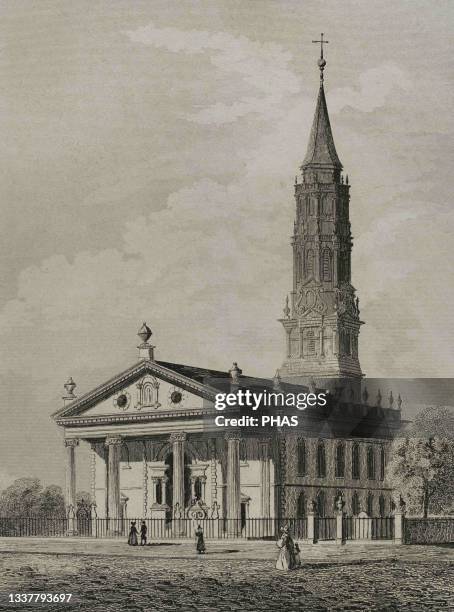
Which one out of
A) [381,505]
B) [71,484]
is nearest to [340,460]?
[381,505]

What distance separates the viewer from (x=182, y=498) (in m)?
57.8

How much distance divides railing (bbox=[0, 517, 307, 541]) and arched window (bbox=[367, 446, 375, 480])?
6.71m

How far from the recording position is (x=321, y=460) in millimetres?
61750

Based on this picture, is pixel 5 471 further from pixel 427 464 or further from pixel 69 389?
pixel 427 464

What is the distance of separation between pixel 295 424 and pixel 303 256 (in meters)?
20.9

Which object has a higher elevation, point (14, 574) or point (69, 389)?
point (69, 389)

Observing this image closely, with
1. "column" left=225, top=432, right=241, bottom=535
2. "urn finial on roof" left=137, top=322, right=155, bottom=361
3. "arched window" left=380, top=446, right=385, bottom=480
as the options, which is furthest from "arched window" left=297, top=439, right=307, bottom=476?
"urn finial on roof" left=137, top=322, right=155, bottom=361

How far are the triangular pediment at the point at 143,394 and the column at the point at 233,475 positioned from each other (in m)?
1.70

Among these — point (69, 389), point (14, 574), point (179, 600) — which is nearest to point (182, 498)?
point (69, 389)

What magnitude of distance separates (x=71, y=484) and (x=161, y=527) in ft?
13.2

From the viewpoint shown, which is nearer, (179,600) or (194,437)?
(179,600)

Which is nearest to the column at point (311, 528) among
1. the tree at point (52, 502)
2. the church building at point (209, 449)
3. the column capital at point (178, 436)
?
the church building at point (209, 449)

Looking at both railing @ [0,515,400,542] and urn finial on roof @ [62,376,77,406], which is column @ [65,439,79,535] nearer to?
railing @ [0,515,400,542]

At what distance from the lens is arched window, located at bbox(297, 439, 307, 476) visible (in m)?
60.0
